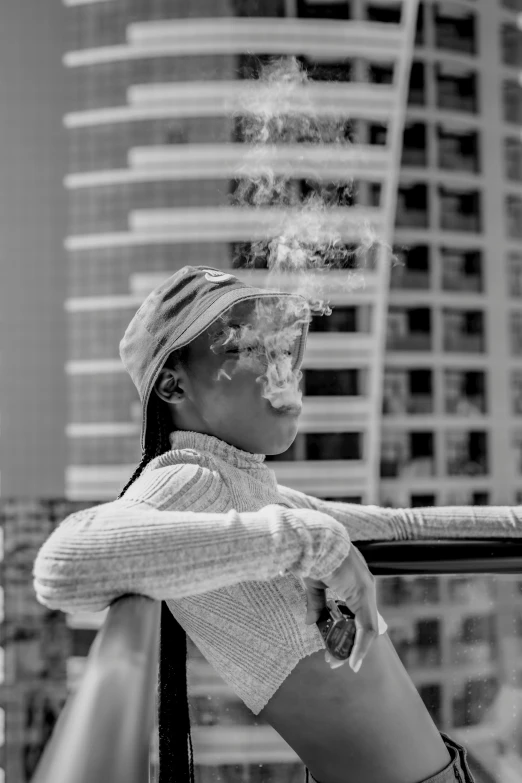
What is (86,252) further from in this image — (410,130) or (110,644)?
(110,644)

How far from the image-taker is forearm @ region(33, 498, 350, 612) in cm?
45

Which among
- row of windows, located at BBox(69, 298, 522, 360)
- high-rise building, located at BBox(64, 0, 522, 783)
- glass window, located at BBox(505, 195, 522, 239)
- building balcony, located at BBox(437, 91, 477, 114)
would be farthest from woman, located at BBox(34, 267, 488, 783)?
building balcony, located at BBox(437, 91, 477, 114)

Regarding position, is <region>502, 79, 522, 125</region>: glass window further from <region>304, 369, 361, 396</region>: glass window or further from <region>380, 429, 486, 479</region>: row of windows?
<region>380, 429, 486, 479</region>: row of windows

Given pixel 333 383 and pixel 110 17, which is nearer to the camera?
pixel 333 383

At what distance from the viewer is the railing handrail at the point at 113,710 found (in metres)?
0.34

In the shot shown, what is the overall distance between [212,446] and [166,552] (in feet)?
0.82

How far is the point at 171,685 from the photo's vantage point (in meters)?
0.72

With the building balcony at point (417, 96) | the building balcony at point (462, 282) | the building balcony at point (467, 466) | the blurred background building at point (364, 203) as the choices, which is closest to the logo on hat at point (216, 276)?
the blurred background building at point (364, 203)

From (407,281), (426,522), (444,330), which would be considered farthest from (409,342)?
(426,522)

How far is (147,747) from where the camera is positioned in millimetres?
375

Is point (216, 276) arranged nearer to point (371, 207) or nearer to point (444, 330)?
point (371, 207)

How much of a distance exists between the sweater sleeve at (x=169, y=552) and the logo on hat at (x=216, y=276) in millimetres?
264

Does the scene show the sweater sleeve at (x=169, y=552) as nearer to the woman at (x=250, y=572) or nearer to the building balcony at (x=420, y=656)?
the woman at (x=250, y=572)

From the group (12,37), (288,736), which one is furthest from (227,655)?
(12,37)
